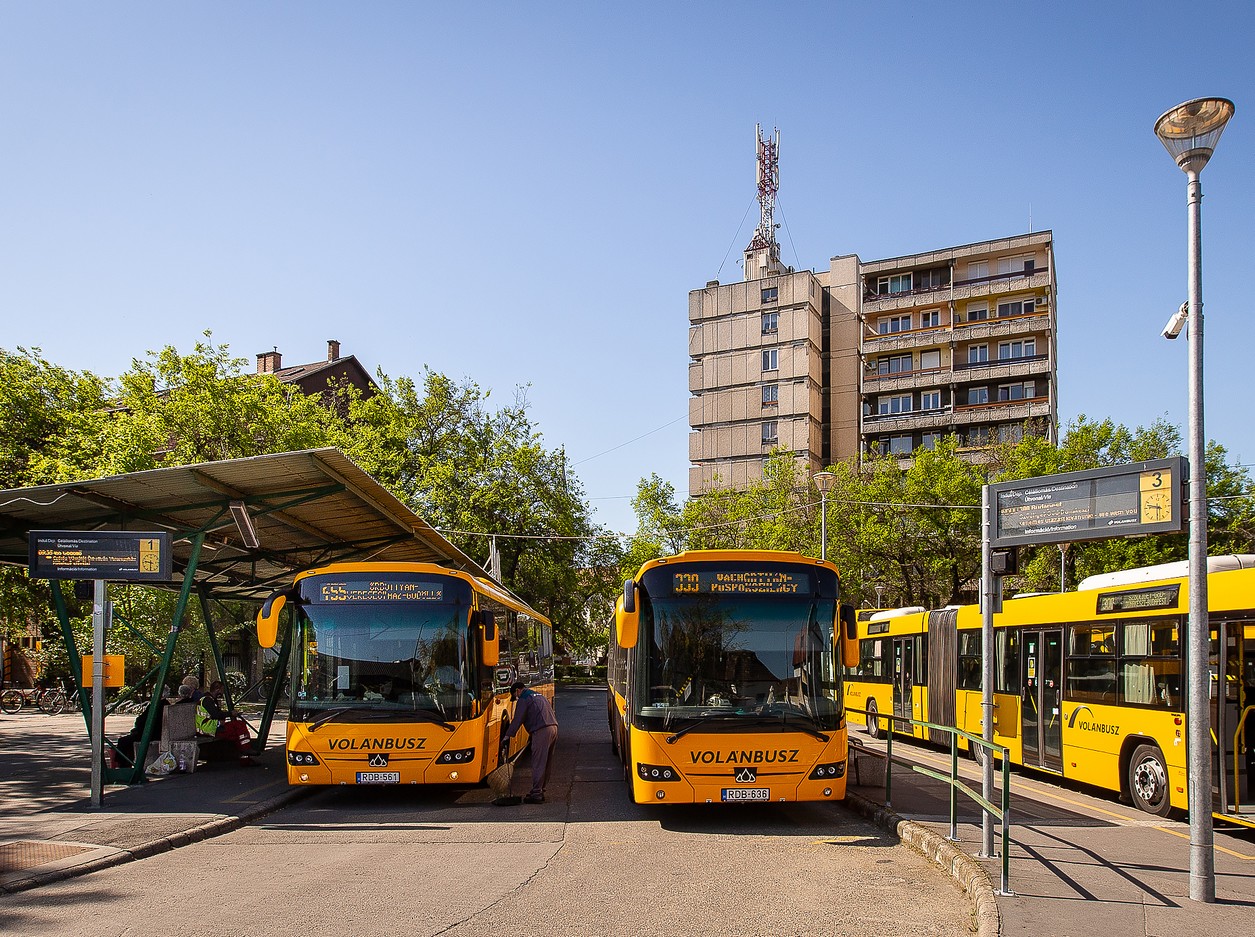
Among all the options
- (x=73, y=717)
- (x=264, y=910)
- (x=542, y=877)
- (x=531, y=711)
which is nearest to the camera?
(x=264, y=910)

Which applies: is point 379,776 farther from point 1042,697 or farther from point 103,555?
point 1042,697

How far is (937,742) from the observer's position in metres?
23.3

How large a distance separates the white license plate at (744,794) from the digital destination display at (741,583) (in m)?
2.11

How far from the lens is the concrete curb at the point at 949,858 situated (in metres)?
7.46

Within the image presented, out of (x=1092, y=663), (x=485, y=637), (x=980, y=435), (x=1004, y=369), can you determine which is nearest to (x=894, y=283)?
(x=1004, y=369)

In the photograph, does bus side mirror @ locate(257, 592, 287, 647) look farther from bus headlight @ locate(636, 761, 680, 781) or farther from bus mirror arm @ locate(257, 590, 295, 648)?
bus headlight @ locate(636, 761, 680, 781)

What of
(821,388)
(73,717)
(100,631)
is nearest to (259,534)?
(100,631)

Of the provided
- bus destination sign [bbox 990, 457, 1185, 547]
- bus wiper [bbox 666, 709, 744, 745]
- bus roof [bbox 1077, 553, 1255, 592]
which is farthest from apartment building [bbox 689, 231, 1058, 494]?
bus destination sign [bbox 990, 457, 1185, 547]

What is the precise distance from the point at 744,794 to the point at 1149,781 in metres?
5.29

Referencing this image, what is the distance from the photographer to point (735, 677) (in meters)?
12.0

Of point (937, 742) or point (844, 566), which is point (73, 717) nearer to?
point (937, 742)

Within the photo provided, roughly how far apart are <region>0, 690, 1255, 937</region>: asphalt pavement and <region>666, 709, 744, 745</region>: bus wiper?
2.01m

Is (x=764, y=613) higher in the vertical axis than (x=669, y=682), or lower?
higher

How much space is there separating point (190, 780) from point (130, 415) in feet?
73.4
